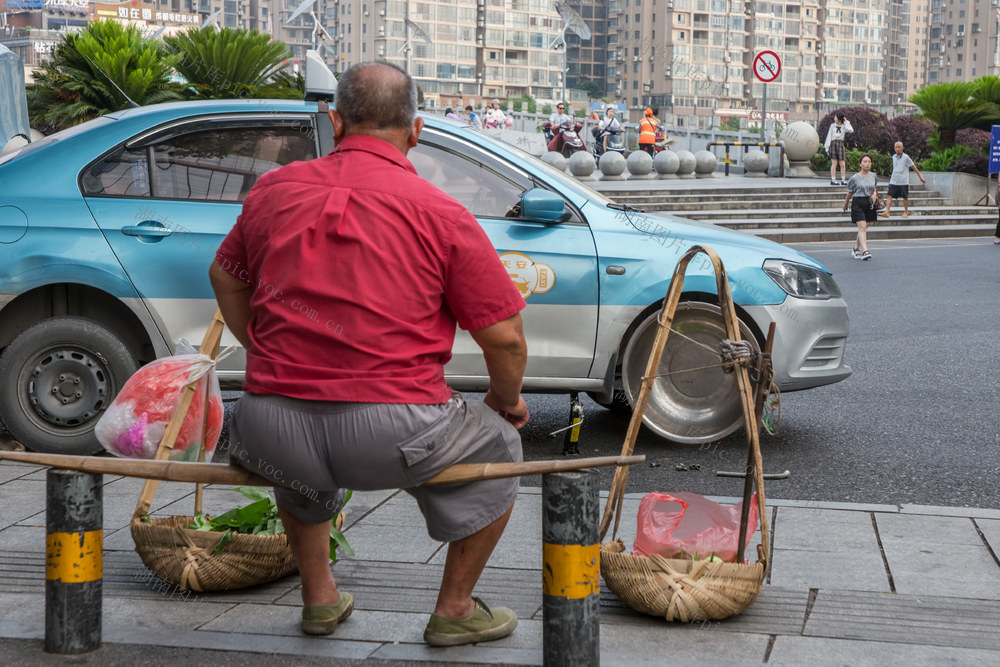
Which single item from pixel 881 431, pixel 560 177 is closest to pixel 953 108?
pixel 881 431

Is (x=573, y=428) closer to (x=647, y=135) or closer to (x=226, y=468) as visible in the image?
(x=226, y=468)

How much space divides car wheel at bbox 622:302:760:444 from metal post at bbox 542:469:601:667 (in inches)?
120

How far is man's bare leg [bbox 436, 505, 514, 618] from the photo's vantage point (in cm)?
350

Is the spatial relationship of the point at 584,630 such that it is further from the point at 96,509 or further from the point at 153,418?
the point at 153,418

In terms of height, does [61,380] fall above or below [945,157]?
below

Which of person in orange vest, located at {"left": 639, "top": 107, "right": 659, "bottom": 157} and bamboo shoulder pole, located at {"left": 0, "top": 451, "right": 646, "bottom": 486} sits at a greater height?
person in orange vest, located at {"left": 639, "top": 107, "right": 659, "bottom": 157}

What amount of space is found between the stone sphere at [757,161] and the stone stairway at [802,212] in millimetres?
4005

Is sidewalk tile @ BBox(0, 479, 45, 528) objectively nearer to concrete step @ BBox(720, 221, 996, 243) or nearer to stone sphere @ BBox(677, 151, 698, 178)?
concrete step @ BBox(720, 221, 996, 243)

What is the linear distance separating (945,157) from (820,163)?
3750mm

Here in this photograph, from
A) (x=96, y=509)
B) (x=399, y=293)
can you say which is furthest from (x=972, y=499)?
(x=96, y=509)

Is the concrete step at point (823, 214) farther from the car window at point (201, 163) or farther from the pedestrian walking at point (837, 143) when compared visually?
the car window at point (201, 163)

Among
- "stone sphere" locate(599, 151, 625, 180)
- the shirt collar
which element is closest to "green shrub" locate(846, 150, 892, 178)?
"stone sphere" locate(599, 151, 625, 180)

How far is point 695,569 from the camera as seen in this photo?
3879mm

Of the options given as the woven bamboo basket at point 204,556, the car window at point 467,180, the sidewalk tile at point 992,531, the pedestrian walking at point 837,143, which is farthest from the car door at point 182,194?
the pedestrian walking at point 837,143
